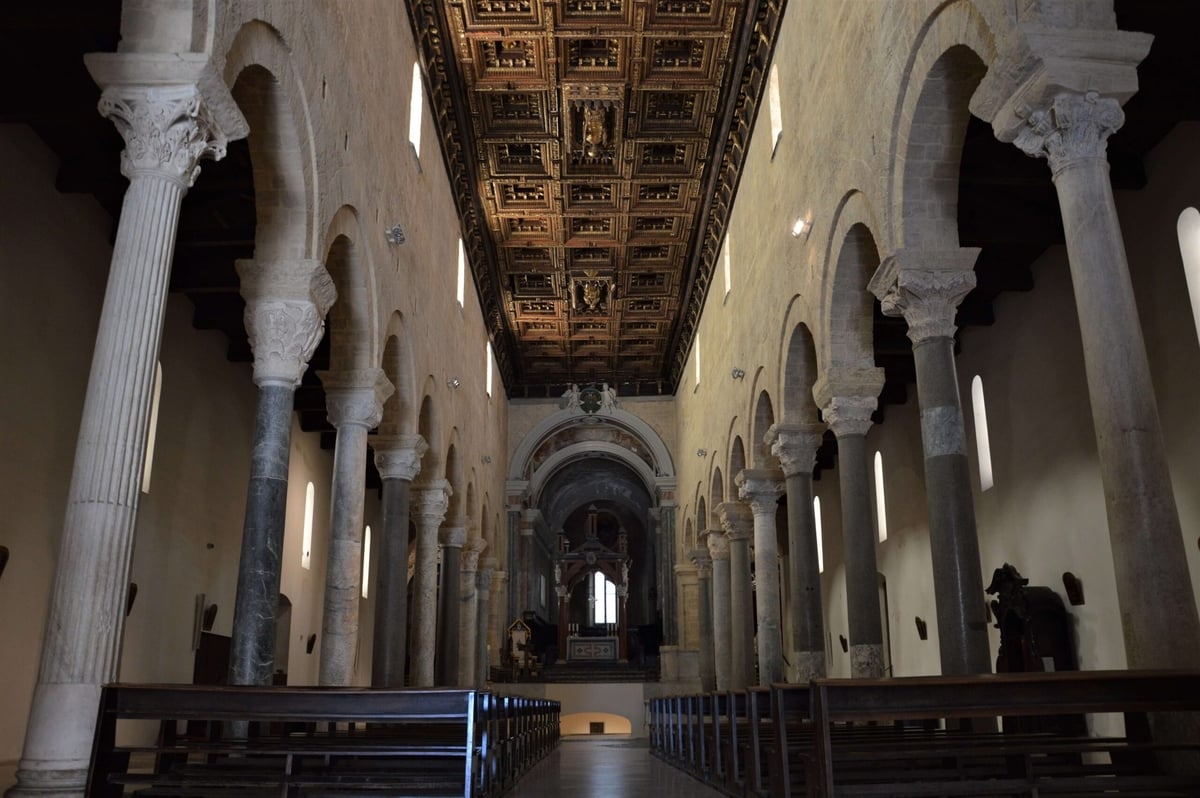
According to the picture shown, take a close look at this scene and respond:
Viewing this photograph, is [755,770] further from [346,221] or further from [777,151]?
[777,151]

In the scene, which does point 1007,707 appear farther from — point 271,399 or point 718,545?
point 718,545

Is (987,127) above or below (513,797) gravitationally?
above

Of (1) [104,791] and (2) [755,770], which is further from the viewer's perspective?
(2) [755,770]

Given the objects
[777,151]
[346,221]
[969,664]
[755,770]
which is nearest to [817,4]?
[777,151]

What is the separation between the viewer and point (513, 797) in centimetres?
875

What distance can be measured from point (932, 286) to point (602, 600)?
130ft

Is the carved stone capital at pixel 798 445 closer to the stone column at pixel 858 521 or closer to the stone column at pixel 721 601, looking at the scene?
the stone column at pixel 858 521

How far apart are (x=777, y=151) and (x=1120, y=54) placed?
854cm

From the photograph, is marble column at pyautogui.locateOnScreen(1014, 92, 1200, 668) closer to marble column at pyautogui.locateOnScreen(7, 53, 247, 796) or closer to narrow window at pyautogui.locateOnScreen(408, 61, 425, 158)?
marble column at pyautogui.locateOnScreen(7, 53, 247, 796)

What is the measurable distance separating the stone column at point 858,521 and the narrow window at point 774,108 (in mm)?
4974

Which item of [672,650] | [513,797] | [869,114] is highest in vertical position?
[869,114]

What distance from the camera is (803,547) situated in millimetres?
13750

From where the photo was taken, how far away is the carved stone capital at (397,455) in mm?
14422

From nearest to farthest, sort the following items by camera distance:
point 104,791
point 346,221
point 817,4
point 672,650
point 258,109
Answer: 1. point 104,791
2. point 258,109
3. point 346,221
4. point 817,4
5. point 672,650
